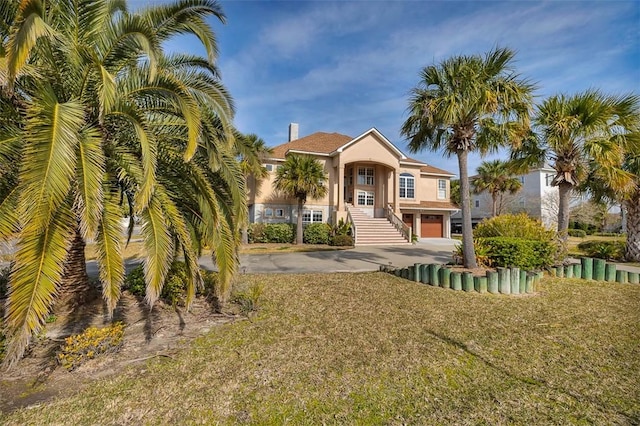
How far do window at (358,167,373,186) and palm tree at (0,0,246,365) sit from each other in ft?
68.7

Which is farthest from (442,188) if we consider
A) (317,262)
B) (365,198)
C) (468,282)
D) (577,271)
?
(468,282)

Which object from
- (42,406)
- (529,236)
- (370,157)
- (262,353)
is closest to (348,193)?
(370,157)

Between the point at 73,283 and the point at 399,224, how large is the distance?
20.9 metres

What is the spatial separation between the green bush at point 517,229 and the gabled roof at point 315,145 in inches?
597

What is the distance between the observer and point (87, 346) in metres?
4.57

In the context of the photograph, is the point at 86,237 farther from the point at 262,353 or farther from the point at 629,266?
the point at 629,266

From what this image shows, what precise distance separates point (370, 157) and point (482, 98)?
15533 mm

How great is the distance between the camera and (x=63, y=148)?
11.8 feet

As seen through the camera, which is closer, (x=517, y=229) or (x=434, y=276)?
(x=434, y=276)

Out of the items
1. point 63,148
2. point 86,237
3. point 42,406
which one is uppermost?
point 63,148

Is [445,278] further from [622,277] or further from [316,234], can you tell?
[316,234]

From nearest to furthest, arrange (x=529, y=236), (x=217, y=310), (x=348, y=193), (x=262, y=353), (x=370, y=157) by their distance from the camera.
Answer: (x=262, y=353), (x=217, y=310), (x=529, y=236), (x=370, y=157), (x=348, y=193)

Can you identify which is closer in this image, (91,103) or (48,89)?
(48,89)

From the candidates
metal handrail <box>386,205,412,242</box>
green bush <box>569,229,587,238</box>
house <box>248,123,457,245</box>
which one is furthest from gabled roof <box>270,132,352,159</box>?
green bush <box>569,229,587,238</box>
